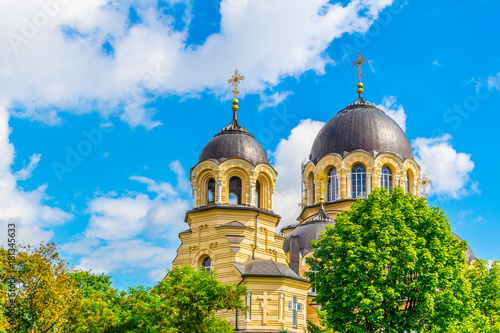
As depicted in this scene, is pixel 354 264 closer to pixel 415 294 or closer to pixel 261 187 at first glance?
pixel 415 294

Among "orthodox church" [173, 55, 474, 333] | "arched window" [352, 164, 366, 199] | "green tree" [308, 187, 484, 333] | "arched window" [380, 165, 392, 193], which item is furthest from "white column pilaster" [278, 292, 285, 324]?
"arched window" [380, 165, 392, 193]

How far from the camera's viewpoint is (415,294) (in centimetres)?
2722

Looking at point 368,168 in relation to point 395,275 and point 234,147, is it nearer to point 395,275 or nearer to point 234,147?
point 234,147

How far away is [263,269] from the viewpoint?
111ft

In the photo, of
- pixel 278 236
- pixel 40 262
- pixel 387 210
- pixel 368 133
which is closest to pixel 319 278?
pixel 387 210

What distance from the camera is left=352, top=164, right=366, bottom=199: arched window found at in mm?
44344

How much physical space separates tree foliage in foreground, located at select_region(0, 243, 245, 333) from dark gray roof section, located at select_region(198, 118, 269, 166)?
8.47 metres

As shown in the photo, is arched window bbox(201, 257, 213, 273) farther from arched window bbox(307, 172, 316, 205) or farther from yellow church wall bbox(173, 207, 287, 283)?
arched window bbox(307, 172, 316, 205)

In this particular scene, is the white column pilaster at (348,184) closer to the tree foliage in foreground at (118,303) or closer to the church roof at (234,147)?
the church roof at (234,147)

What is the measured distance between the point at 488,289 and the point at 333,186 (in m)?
14.5

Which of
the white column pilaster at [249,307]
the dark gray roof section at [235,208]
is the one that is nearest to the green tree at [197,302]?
the white column pilaster at [249,307]

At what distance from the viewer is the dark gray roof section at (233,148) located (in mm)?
36719

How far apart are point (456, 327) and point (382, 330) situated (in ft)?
10.0

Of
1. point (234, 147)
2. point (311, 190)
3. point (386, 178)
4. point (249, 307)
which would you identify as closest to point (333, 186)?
point (311, 190)
